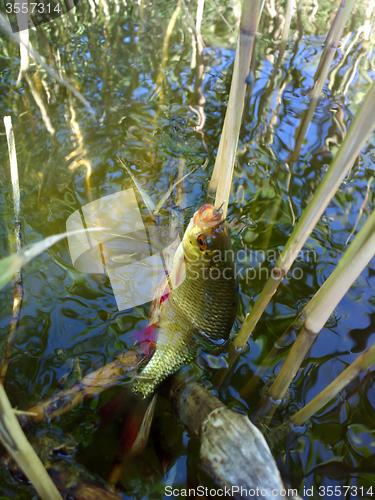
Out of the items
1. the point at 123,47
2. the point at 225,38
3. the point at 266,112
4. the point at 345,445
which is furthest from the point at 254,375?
the point at 225,38

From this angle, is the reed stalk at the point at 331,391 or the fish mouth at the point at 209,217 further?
the fish mouth at the point at 209,217

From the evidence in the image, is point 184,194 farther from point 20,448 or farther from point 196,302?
point 20,448

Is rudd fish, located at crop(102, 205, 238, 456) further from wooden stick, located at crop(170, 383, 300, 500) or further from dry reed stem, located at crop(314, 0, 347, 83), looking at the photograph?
dry reed stem, located at crop(314, 0, 347, 83)

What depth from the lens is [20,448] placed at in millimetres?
942

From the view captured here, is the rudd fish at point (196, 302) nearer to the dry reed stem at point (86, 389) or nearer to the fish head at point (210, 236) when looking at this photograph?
the fish head at point (210, 236)

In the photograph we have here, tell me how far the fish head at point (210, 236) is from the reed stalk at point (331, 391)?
0.72 m

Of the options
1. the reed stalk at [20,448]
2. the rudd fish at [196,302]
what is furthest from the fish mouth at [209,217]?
the reed stalk at [20,448]

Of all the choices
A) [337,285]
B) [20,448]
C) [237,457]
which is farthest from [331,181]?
[20,448]

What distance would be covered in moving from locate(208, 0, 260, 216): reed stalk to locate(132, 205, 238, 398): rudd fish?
0.17 m

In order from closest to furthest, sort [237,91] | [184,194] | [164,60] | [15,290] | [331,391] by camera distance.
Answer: [331,391] → [237,91] → [15,290] → [184,194] → [164,60]

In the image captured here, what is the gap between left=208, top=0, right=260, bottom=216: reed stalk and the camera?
1236 millimetres

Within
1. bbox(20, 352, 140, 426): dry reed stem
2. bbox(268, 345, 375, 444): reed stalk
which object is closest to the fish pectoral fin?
bbox(20, 352, 140, 426): dry reed stem

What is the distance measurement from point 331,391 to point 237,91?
1.20 m

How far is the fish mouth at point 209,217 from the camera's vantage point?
5.75 ft
